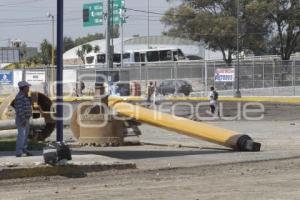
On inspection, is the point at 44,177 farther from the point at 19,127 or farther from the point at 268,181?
the point at 268,181

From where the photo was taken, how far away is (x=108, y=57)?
175 ft

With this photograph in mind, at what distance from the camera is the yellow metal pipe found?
1827cm

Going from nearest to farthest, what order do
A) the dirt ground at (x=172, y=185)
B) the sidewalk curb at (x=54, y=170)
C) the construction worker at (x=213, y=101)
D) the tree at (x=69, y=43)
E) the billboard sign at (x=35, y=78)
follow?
the dirt ground at (x=172, y=185), the sidewalk curb at (x=54, y=170), the construction worker at (x=213, y=101), the billboard sign at (x=35, y=78), the tree at (x=69, y=43)

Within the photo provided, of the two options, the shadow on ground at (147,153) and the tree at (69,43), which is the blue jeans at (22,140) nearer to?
the shadow on ground at (147,153)

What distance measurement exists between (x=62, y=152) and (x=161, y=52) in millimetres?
68596

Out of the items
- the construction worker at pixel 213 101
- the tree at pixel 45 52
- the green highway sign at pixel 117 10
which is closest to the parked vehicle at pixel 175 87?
the green highway sign at pixel 117 10

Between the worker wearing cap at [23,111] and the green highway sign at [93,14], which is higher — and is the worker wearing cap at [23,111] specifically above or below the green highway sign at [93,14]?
below

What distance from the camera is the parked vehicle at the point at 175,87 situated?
172 ft

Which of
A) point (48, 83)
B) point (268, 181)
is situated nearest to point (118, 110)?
point (268, 181)

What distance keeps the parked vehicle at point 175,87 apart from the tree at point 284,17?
21.0 meters

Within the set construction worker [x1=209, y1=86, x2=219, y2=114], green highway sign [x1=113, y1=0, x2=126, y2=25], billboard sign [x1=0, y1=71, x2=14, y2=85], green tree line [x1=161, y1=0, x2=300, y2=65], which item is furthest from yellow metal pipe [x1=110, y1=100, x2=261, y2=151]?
green tree line [x1=161, y1=0, x2=300, y2=65]

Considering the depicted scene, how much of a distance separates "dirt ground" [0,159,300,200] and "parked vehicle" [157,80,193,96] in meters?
38.0

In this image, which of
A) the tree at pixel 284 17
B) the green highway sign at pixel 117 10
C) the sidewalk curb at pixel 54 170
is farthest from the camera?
the tree at pixel 284 17

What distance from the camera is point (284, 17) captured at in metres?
72.7
